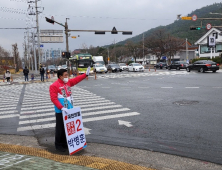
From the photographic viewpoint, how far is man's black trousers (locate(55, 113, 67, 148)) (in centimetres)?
524

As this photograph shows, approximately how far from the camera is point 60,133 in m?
5.29

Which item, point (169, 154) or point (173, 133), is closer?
point (169, 154)

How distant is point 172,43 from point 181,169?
74972 millimetres

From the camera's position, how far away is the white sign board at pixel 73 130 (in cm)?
497

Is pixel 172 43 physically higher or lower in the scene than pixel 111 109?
higher

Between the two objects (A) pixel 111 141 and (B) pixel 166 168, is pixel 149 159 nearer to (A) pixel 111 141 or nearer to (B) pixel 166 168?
(B) pixel 166 168

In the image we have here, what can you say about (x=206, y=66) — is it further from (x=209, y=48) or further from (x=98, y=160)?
(x=209, y=48)

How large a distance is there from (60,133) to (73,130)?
37 cm

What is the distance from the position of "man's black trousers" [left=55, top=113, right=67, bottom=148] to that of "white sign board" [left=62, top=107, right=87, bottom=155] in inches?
11.8

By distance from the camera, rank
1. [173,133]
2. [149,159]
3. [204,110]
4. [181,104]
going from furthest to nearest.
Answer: [181,104] → [204,110] → [173,133] → [149,159]

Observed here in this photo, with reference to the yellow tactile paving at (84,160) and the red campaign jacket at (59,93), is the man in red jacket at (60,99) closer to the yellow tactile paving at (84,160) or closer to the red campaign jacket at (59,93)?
the red campaign jacket at (59,93)

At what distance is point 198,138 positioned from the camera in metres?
5.65

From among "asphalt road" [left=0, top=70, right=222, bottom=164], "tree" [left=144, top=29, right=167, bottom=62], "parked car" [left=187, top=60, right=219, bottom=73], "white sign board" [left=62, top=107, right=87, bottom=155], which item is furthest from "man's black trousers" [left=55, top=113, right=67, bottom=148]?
"tree" [left=144, top=29, right=167, bottom=62]

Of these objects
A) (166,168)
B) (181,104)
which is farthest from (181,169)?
(181,104)
